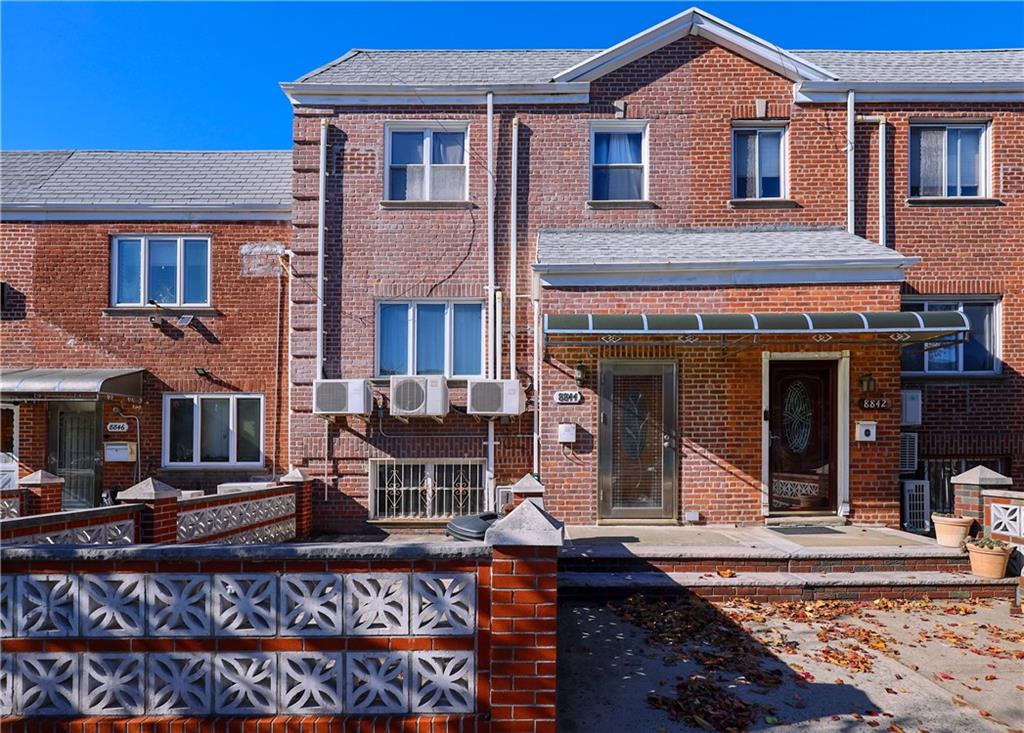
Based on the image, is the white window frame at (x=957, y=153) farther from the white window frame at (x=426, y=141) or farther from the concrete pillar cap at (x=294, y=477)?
the concrete pillar cap at (x=294, y=477)

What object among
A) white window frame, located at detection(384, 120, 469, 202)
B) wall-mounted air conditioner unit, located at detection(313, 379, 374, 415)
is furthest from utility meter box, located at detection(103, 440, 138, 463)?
white window frame, located at detection(384, 120, 469, 202)

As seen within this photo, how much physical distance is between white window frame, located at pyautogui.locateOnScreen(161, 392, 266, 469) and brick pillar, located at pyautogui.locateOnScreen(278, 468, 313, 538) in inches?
64.6

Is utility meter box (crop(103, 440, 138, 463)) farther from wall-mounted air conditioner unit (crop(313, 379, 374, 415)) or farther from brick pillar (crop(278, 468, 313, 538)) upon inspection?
wall-mounted air conditioner unit (crop(313, 379, 374, 415))

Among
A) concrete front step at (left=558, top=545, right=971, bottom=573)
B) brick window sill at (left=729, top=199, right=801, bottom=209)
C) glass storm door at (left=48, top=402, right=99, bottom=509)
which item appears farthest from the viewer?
glass storm door at (left=48, top=402, right=99, bottom=509)

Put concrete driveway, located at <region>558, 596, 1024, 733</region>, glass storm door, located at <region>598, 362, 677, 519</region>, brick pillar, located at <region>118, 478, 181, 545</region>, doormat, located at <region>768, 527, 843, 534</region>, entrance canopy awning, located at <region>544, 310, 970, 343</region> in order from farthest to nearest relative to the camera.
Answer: glass storm door, located at <region>598, 362, 677, 519</region> → doormat, located at <region>768, 527, 843, 534</region> → entrance canopy awning, located at <region>544, 310, 970, 343</region> → brick pillar, located at <region>118, 478, 181, 545</region> → concrete driveway, located at <region>558, 596, 1024, 733</region>

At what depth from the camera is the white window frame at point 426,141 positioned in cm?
1045

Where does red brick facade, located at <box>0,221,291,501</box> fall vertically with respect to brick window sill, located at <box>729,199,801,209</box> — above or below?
below

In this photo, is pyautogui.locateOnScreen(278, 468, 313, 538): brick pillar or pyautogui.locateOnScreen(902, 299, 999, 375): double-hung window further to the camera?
pyautogui.locateOnScreen(902, 299, 999, 375): double-hung window

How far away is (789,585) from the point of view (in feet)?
21.8

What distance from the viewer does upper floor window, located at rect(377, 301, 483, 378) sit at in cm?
1033

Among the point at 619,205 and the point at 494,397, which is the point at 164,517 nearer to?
the point at 494,397

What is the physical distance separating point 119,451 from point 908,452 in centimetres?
1380

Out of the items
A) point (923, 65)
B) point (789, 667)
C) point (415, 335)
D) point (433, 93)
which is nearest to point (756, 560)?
point (789, 667)

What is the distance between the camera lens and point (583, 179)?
10.4m
